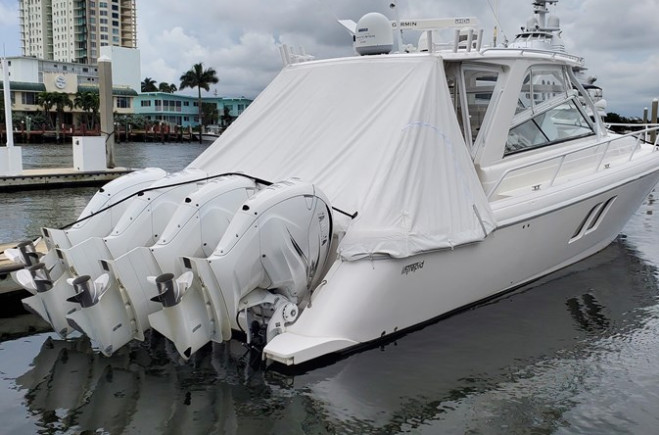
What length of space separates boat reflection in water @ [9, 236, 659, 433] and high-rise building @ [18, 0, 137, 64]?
138523 mm

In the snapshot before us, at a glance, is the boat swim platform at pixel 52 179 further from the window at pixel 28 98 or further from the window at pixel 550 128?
the window at pixel 28 98

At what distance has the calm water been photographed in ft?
15.1

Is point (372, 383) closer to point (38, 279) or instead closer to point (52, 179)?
point (38, 279)

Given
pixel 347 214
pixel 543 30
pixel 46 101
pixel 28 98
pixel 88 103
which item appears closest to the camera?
pixel 347 214

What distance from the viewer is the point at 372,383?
5129 millimetres

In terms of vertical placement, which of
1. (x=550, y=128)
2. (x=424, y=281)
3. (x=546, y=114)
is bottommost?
(x=424, y=281)

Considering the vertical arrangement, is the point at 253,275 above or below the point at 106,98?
below

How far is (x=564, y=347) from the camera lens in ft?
20.0

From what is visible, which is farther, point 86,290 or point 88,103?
point 88,103

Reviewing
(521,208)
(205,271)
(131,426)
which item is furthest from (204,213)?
(521,208)

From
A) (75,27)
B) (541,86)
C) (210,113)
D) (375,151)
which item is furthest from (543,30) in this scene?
(75,27)

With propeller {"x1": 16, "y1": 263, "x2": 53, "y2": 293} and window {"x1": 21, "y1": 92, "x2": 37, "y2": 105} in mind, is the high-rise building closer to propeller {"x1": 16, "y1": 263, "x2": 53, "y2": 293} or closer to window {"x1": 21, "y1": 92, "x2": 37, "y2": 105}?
window {"x1": 21, "y1": 92, "x2": 37, "y2": 105}

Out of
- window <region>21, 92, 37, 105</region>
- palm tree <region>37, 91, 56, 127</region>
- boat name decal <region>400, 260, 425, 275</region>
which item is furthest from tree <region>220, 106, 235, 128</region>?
boat name decal <region>400, 260, 425, 275</region>

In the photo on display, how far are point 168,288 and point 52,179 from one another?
15760 millimetres
